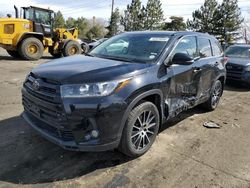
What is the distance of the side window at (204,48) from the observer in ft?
17.6

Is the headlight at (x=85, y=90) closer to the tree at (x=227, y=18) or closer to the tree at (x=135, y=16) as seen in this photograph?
the tree at (x=227, y=18)

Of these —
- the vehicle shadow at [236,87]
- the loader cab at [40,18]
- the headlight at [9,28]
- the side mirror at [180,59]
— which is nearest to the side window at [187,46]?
the side mirror at [180,59]

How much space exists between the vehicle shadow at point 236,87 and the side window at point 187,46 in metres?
4.62

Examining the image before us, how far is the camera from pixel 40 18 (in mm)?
14312

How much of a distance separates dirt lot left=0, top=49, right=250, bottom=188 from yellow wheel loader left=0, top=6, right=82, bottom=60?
29.4ft

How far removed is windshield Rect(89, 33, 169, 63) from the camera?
4.17 m

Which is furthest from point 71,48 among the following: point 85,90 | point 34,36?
point 85,90

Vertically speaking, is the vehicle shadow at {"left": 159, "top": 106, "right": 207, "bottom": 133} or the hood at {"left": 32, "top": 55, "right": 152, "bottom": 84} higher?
the hood at {"left": 32, "top": 55, "right": 152, "bottom": 84}

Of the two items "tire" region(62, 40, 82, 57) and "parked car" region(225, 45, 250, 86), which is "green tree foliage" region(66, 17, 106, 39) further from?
"parked car" region(225, 45, 250, 86)

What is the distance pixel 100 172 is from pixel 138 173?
484mm

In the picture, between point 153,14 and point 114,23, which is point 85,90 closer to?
point 153,14

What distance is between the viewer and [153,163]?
378cm

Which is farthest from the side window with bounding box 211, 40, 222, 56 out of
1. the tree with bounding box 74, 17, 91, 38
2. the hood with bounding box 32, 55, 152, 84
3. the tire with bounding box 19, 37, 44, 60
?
the tree with bounding box 74, 17, 91, 38

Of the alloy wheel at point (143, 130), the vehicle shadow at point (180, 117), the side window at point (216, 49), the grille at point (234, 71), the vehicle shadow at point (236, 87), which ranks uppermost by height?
the side window at point (216, 49)
